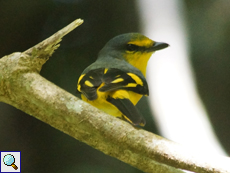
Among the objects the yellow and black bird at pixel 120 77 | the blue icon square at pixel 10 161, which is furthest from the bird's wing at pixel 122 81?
the blue icon square at pixel 10 161

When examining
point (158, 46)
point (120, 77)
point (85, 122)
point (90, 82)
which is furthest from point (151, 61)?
point (85, 122)

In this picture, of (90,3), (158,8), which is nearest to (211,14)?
(158,8)

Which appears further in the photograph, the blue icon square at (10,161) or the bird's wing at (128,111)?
the blue icon square at (10,161)

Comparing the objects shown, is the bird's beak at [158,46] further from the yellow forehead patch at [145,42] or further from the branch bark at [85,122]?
the branch bark at [85,122]

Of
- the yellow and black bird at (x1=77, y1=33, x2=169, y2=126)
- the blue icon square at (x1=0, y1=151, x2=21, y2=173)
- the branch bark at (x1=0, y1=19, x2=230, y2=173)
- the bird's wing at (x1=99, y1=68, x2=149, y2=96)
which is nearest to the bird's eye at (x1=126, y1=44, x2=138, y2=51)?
the yellow and black bird at (x1=77, y1=33, x2=169, y2=126)

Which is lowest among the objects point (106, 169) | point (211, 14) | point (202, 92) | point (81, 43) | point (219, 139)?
point (106, 169)

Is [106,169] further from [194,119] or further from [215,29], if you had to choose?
[215,29]

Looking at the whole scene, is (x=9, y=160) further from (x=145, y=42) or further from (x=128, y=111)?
(x=145, y=42)
